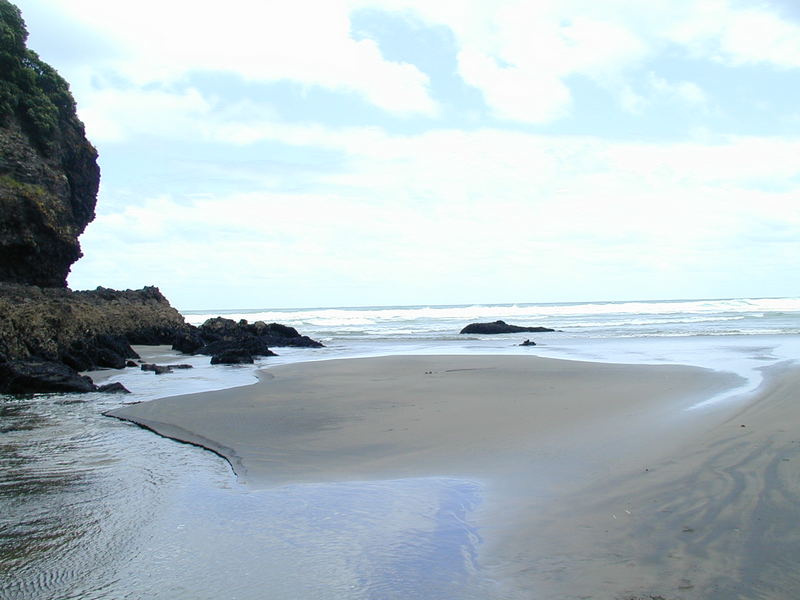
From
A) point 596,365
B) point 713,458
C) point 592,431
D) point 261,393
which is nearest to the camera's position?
point 713,458

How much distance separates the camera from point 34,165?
77.3 ft

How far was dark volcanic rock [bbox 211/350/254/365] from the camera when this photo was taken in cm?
1742

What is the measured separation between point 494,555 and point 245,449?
141 inches

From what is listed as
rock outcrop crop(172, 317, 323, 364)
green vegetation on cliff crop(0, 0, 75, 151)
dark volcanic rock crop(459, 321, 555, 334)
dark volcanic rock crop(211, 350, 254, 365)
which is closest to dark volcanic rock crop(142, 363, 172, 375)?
dark volcanic rock crop(211, 350, 254, 365)

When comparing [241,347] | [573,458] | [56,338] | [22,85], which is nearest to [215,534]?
[573,458]

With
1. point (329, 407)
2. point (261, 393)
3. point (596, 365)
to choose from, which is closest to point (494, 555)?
point (329, 407)

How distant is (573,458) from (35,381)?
30.5 feet

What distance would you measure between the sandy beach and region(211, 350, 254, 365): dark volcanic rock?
5880mm

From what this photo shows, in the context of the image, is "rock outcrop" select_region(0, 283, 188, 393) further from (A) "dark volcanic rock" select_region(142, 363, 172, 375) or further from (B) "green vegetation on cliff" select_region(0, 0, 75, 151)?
(B) "green vegetation on cliff" select_region(0, 0, 75, 151)

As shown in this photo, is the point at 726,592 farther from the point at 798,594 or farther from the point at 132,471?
the point at 132,471

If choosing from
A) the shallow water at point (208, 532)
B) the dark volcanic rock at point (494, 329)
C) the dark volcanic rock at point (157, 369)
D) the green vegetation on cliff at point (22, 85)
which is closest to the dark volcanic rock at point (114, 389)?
the dark volcanic rock at point (157, 369)

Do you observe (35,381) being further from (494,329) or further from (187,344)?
(494,329)

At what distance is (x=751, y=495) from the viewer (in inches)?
165

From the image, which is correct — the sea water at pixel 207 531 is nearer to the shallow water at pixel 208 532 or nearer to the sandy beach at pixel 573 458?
the shallow water at pixel 208 532
